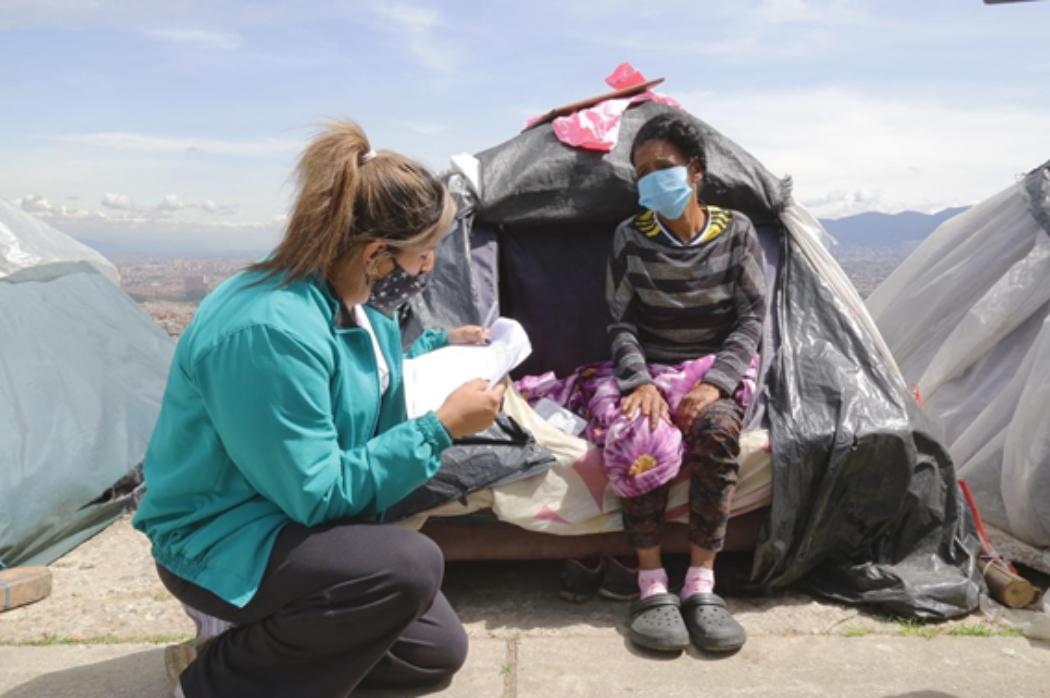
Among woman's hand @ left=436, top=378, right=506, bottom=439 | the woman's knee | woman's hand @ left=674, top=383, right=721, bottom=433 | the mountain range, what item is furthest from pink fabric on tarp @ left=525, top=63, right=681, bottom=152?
the mountain range

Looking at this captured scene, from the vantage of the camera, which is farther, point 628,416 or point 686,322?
point 686,322

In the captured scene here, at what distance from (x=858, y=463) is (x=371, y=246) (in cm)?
157

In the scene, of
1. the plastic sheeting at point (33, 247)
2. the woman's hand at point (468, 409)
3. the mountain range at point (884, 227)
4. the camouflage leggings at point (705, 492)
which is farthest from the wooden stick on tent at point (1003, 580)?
the mountain range at point (884, 227)

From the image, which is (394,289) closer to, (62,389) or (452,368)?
(452,368)

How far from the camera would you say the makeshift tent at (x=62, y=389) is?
10.7 feet

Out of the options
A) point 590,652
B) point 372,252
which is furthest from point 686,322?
point 372,252

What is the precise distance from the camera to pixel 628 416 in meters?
2.70

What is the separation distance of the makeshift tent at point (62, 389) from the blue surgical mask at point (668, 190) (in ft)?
7.39

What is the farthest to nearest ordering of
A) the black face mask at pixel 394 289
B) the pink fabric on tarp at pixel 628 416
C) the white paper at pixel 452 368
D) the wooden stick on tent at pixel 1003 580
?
the wooden stick on tent at pixel 1003 580, the pink fabric on tarp at pixel 628 416, the white paper at pixel 452 368, the black face mask at pixel 394 289

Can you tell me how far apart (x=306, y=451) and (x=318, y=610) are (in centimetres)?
35

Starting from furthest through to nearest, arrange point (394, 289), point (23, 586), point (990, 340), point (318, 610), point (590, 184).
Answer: point (990, 340)
point (590, 184)
point (23, 586)
point (394, 289)
point (318, 610)

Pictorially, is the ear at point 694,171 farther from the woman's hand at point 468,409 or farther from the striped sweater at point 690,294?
Answer: the woman's hand at point 468,409

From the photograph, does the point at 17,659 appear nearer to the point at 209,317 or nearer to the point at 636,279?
the point at 209,317

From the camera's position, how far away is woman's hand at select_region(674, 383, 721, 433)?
2719mm
